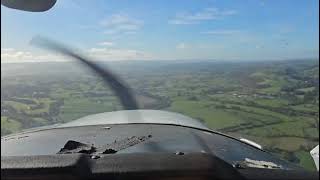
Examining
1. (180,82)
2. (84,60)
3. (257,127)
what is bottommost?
(257,127)

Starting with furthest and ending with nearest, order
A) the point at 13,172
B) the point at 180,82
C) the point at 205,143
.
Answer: the point at 180,82 < the point at 205,143 < the point at 13,172

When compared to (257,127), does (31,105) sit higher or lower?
higher

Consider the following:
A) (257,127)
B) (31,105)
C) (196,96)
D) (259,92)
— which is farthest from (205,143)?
(259,92)

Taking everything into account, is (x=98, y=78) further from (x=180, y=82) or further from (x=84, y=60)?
(x=180, y=82)

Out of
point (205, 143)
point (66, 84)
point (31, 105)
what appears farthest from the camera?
point (66, 84)

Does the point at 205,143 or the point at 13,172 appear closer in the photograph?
the point at 13,172

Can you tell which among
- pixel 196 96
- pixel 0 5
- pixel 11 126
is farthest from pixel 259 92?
pixel 0 5
